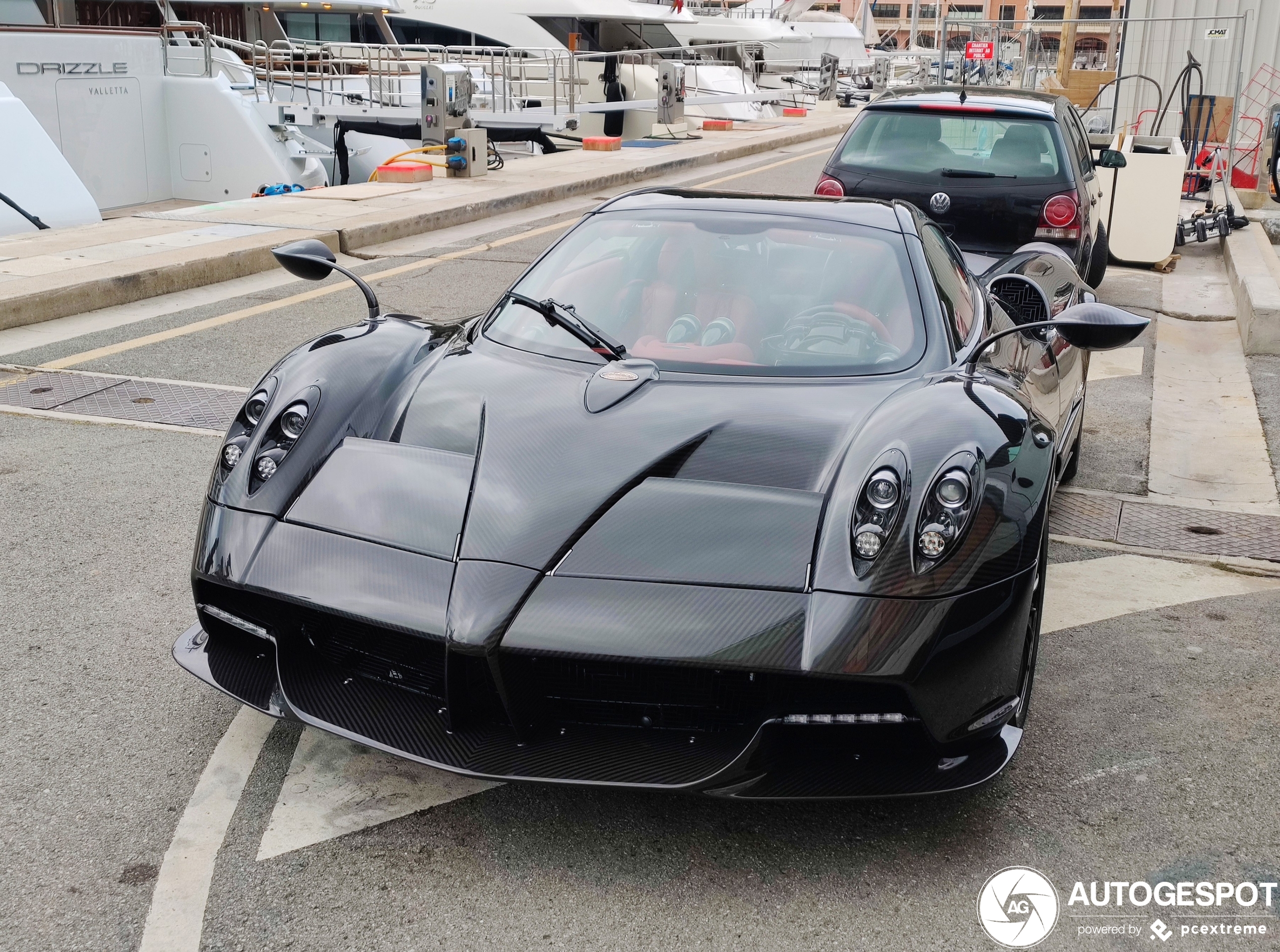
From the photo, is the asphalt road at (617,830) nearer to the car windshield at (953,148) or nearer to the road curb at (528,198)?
the car windshield at (953,148)

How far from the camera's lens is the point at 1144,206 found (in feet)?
38.3

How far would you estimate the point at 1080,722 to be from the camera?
3.47 metres

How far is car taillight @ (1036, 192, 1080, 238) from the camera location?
27.1 feet

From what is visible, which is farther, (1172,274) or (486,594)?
(1172,274)

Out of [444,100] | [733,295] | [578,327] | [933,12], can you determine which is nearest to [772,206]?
[733,295]

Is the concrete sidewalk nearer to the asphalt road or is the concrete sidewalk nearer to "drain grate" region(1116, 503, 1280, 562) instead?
the asphalt road

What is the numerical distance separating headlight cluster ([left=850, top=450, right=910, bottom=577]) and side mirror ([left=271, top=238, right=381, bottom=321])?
1.97m

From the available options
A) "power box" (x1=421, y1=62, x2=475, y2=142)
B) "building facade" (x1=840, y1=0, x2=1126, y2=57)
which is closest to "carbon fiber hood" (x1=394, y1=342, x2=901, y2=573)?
"power box" (x1=421, y1=62, x2=475, y2=142)

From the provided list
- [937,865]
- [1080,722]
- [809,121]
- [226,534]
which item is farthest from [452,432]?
[809,121]

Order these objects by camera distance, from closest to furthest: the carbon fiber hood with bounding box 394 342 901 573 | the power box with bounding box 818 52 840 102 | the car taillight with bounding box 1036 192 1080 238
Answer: the carbon fiber hood with bounding box 394 342 901 573
the car taillight with bounding box 1036 192 1080 238
the power box with bounding box 818 52 840 102

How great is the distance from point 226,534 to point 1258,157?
1535cm

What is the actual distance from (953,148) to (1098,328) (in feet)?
18.1

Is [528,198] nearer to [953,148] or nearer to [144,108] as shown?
[953,148]

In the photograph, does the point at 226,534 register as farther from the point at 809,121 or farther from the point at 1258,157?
the point at 809,121
